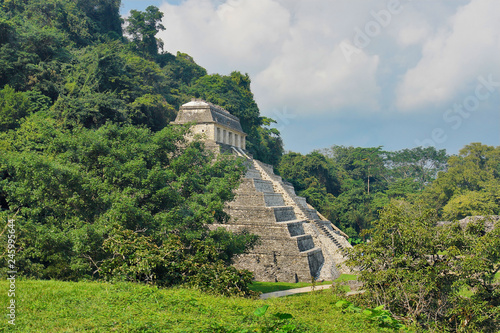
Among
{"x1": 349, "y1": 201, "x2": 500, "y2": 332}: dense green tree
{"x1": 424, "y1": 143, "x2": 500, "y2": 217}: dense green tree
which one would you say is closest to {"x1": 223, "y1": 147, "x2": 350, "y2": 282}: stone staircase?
{"x1": 349, "y1": 201, "x2": 500, "y2": 332}: dense green tree

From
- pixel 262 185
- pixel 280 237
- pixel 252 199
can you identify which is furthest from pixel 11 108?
pixel 280 237

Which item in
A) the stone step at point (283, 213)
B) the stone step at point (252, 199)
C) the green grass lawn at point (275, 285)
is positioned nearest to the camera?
the green grass lawn at point (275, 285)

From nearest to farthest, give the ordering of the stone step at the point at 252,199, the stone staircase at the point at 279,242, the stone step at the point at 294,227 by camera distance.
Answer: the stone staircase at the point at 279,242 < the stone step at the point at 294,227 < the stone step at the point at 252,199

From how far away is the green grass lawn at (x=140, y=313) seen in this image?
18.7ft

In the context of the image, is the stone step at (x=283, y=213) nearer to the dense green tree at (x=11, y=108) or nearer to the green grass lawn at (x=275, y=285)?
the green grass lawn at (x=275, y=285)

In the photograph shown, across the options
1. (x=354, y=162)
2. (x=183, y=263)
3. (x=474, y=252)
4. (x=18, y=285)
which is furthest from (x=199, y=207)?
(x=354, y=162)

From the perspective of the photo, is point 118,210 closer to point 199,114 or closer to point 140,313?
point 140,313

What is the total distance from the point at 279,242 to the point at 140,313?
34.8 feet

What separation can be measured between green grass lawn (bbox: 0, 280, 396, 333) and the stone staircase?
22.0 feet

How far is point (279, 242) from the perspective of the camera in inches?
653

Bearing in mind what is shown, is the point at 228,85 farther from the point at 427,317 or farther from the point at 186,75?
the point at 427,317

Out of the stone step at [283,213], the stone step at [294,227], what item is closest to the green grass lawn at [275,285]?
the stone step at [294,227]

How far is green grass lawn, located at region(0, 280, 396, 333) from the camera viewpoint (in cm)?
570

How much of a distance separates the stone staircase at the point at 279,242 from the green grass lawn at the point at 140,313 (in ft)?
22.0
